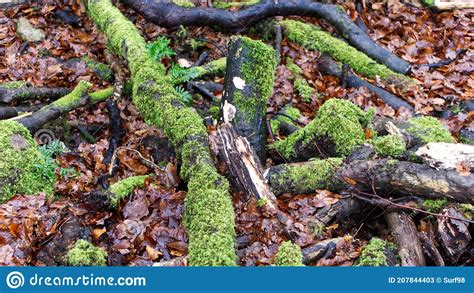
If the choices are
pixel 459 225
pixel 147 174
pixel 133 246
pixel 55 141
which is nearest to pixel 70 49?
pixel 55 141

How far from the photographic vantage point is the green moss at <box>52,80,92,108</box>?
6434 mm

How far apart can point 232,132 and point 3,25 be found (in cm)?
544

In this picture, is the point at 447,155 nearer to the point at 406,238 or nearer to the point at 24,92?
the point at 406,238

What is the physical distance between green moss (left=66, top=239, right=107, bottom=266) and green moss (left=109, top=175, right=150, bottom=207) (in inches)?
35.2

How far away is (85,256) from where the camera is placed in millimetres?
4055

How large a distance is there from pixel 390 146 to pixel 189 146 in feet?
6.86

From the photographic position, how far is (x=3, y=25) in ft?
28.1

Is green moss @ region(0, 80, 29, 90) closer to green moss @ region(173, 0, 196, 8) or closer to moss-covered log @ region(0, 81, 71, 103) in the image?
moss-covered log @ region(0, 81, 71, 103)

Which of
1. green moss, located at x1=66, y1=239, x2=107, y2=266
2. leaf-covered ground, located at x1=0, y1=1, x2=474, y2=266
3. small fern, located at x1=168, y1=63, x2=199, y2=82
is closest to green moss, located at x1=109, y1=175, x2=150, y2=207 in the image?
leaf-covered ground, located at x1=0, y1=1, x2=474, y2=266

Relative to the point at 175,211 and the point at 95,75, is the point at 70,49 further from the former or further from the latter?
the point at 175,211

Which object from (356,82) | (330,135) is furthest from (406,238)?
(356,82)

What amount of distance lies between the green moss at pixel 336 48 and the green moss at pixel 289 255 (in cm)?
459

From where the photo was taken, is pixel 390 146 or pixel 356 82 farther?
pixel 356 82

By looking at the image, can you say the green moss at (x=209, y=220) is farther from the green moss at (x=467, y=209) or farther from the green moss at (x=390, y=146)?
the green moss at (x=467, y=209)
